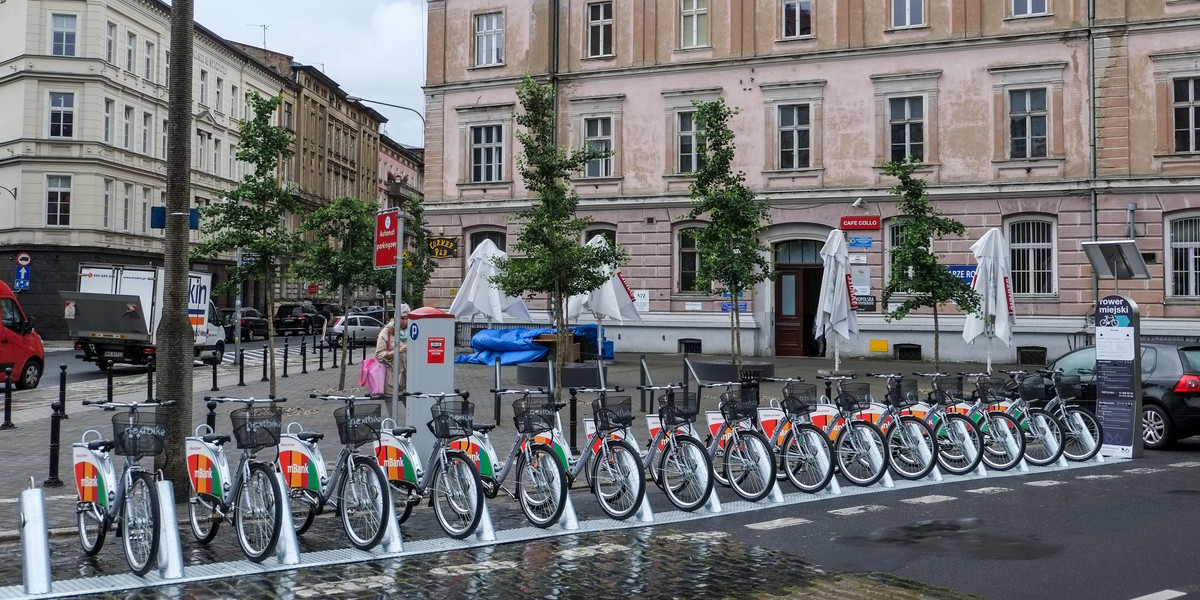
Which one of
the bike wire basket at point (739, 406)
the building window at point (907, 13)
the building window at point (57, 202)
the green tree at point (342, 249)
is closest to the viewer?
the bike wire basket at point (739, 406)

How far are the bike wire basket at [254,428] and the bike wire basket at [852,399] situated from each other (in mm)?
5865

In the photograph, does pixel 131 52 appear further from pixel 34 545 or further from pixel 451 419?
pixel 34 545

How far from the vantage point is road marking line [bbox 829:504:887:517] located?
9650mm

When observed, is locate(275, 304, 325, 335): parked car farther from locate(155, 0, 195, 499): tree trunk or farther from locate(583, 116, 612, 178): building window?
locate(155, 0, 195, 499): tree trunk

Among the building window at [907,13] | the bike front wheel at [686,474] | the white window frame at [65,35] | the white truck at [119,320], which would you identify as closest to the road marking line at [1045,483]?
the bike front wheel at [686,474]

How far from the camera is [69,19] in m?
46.3

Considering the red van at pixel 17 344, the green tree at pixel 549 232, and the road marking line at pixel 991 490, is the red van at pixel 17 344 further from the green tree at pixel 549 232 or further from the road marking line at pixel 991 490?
the road marking line at pixel 991 490

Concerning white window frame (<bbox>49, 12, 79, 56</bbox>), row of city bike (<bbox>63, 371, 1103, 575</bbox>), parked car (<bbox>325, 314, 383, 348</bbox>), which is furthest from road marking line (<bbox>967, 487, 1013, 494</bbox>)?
white window frame (<bbox>49, 12, 79, 56</bbox>)

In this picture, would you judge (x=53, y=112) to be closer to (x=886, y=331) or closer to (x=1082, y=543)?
(x=886, y=331)

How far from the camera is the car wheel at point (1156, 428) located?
14336 mm

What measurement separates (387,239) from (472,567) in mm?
5722

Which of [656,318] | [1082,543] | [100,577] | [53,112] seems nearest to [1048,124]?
[656,318]

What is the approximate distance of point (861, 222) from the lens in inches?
1180

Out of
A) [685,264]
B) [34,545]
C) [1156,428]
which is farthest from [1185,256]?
[34,545]
